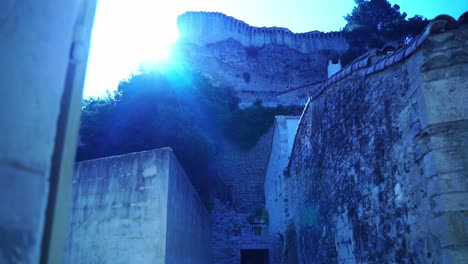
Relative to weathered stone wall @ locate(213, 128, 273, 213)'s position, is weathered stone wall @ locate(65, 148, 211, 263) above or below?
below

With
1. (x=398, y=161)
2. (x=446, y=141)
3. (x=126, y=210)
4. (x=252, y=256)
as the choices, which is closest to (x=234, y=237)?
(x=252, y=256)

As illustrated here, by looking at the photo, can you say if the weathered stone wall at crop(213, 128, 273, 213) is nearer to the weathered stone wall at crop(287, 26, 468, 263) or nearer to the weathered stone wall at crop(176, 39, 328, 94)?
the weathered stone wall at crop(287, 26, 468, 263)

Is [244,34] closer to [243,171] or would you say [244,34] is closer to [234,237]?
[243,171]

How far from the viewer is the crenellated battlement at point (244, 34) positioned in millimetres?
42562

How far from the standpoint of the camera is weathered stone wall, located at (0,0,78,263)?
1.12 meters

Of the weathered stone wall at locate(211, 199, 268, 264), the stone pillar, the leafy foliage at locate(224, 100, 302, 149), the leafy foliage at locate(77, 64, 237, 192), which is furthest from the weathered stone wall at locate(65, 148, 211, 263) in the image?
the leafy foliage at locate(224, 100, 302, 149)

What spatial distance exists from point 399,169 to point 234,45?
128 ft

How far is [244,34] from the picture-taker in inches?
1729

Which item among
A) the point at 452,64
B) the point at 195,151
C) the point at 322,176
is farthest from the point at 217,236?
the point at 452,64

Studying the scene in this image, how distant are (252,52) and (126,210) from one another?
1516 inches

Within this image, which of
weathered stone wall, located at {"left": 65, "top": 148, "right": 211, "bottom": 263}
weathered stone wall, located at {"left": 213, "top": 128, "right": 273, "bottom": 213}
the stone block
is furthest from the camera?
weathered stone wall, located at {"left": 213, "top": 128, "right": 273, "bottom": 213}

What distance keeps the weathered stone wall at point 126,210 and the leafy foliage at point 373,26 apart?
36.6m

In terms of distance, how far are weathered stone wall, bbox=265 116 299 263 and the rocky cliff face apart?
23865 mm

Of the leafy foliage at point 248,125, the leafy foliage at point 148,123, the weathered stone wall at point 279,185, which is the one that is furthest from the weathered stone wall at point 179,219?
the leafy foliage at point 248,125
